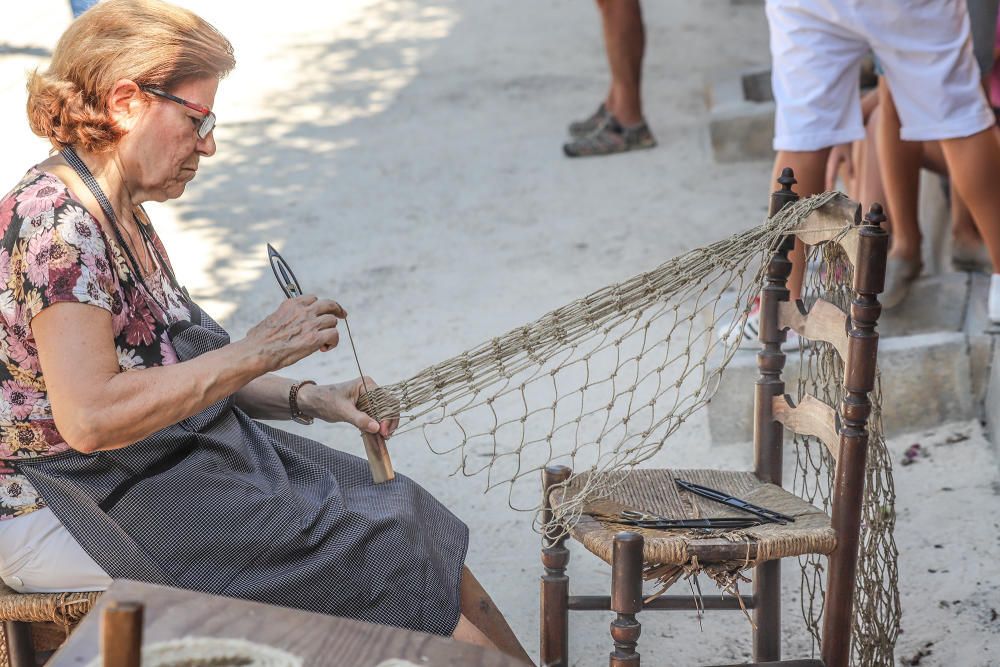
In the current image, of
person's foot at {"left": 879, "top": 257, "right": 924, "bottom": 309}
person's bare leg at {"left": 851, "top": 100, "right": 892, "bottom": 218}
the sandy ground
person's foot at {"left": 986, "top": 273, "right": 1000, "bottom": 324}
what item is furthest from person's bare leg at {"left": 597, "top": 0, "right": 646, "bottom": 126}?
person's foot at {"left": 986, "top": 273, "right": 1000, "bottom": 324}

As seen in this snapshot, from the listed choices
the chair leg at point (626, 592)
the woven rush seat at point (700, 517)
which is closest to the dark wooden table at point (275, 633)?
the chair leg at point (626, 592)

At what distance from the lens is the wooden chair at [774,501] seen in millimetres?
1835

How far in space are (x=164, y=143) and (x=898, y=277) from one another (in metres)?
2.64

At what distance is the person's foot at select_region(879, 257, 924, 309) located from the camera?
12.2ft

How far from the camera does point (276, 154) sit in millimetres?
6184

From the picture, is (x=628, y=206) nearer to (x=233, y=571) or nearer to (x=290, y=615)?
(x=233, y=571)

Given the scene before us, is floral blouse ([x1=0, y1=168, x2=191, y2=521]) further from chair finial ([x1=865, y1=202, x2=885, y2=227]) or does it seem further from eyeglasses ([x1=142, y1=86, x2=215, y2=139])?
chair finial ([x1=865, y1=202, x2=885, y2=227])

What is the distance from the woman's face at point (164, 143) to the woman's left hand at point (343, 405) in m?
0.47

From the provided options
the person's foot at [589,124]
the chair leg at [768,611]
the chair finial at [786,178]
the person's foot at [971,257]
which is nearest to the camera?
the chair finial at [786,178]

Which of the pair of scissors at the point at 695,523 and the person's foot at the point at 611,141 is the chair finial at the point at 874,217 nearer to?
the pair of scissors at the point at 695,523

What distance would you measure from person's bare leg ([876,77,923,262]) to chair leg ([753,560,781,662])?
175 cm

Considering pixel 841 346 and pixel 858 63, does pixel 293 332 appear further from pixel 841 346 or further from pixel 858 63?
pixel 858 63

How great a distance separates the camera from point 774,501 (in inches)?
85.2

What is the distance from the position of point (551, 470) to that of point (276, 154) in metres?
4.37
